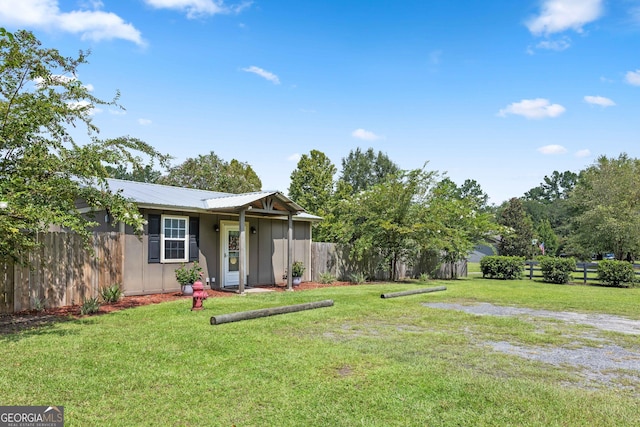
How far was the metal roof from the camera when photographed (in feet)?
37.1

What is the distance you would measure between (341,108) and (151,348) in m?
14.1

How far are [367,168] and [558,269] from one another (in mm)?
25142

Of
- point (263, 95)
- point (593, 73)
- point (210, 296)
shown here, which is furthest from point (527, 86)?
point (210, 296)

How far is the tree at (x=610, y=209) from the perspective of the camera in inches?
858

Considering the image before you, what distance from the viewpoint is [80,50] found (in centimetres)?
792

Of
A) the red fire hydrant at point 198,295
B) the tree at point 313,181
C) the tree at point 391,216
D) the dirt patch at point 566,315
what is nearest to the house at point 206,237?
the tree at point 391,216

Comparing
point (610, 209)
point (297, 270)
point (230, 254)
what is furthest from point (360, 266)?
point (610, 209)

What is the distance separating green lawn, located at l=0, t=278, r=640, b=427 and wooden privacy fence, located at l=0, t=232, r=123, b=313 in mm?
1647

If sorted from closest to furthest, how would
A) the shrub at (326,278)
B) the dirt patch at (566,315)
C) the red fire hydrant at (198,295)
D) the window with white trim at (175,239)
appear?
1. the dirt patch at (566,315)
2. the red fire hydrant at (198,295)
3. the window with white trim at (175,239)
4. the shrub at (326,278)

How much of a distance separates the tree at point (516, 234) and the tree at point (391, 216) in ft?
64.9

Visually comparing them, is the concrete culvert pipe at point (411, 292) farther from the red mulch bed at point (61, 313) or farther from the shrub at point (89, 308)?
the shrub at point (89, 308)

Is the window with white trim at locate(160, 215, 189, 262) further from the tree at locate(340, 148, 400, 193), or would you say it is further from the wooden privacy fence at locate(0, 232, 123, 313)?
the tree at locate(340, 148, 400, 193)

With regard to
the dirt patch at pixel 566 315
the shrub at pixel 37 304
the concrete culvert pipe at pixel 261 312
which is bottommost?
the dirt patch at pixel 566 315

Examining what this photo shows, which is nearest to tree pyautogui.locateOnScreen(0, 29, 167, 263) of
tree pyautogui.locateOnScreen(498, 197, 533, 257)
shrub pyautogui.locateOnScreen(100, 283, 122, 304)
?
shrub pyautogui.locateOnScreen(100, 283, 122, 304)
